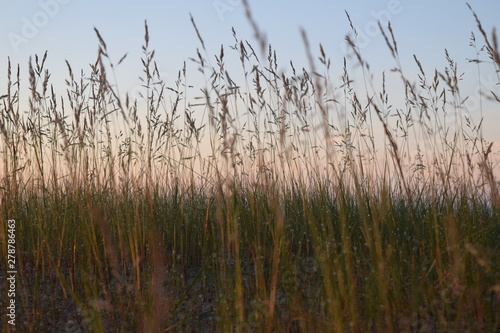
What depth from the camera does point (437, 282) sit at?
235cm

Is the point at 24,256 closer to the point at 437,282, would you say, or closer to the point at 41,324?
the point at 41,324

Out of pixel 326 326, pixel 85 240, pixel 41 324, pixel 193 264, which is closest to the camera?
pixel 326 326

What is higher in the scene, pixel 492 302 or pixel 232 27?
pixel 232 27

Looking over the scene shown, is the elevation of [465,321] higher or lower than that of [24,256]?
lower

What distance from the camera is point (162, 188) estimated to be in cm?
384

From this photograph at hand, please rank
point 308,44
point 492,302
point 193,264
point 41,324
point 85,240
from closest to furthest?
point 492,302
point 308,44
point 41,324
point 85,240
point 193,264

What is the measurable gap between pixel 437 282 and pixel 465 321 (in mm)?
326

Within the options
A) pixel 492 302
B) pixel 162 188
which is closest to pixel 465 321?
pixel 492 302

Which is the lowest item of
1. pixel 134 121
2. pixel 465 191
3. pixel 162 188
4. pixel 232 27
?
pixel 465 191

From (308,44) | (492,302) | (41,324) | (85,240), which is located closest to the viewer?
(492,302)

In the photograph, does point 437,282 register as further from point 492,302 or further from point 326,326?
point 326,326

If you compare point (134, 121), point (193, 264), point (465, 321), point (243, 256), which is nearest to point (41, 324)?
point (193, 264)

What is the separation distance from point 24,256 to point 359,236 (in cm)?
203

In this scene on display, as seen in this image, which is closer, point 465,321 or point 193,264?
point 465,321
